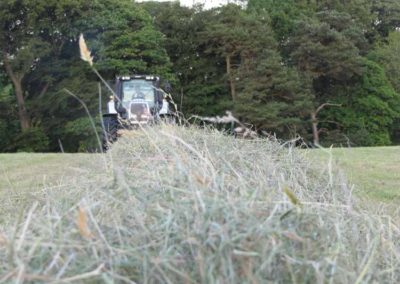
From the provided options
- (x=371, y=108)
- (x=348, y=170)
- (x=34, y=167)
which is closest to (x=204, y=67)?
(x=371, y=108)

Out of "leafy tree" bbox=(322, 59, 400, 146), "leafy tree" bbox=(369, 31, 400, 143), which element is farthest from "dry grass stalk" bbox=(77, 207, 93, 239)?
"leafy tree" bbox=(369, 31, 400, 143)

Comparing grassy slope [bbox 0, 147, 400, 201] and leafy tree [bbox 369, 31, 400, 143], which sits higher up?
leafy tree [bbox 369, 31, 400, 143]

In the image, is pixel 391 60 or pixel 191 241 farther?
pixel 391 60

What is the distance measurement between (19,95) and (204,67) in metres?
9.35

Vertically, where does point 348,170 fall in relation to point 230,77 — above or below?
below

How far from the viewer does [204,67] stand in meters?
29.2

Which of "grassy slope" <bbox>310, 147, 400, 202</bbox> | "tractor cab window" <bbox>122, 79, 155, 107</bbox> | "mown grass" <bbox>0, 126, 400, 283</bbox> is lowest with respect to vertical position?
"grassy slope" <bbox>310, 147, 400, 202</bbox>

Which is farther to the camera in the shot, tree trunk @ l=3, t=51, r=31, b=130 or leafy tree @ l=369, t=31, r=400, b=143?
leafy tree @ l=369, t=31, r=400, b=143

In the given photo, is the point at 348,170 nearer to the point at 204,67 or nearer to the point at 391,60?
the point at 204,67

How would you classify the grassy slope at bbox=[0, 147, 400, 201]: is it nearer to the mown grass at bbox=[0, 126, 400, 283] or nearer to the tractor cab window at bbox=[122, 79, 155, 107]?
the mown grass at bbox=[0, 126, 400, 283]

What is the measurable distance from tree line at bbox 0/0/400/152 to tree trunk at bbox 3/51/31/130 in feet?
0.16

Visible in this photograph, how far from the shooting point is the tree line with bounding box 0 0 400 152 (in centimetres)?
2545

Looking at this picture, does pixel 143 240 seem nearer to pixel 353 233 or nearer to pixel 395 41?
pixel 353 233

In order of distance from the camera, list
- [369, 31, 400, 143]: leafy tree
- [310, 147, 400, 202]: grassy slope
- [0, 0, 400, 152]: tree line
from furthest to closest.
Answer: [369, 31, 400, 143]: leafy tree → [0, 0, 400, 152]: tree line → [310, 147, 400, 202]: grassy slope
